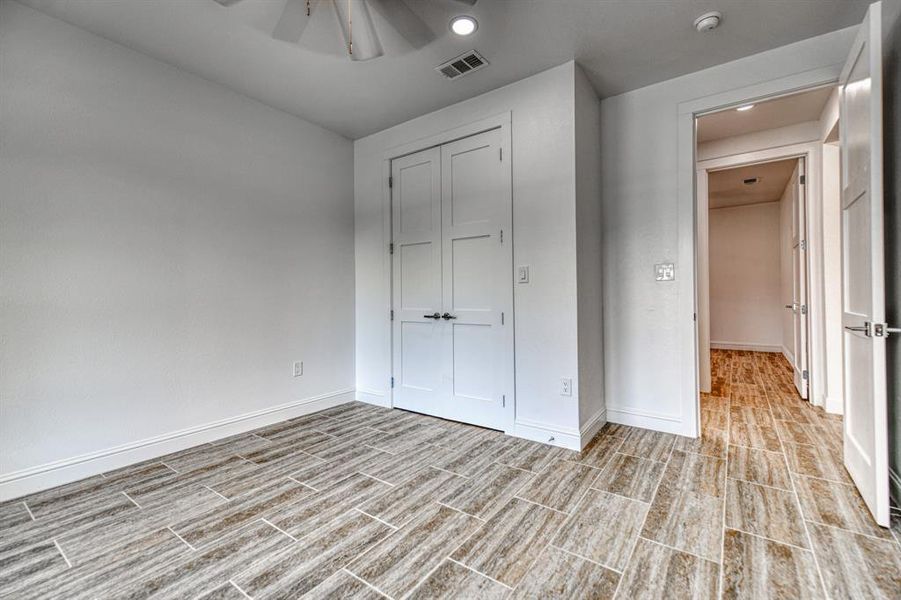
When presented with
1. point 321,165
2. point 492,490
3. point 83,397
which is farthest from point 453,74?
point 83,397

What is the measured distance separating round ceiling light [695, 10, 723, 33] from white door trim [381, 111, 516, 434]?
1.26 metres

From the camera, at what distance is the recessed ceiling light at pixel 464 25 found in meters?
2.30

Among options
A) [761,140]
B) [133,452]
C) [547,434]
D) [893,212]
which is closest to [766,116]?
[761,140]

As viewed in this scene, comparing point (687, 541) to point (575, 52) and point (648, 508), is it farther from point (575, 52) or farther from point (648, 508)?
point (575, 52)

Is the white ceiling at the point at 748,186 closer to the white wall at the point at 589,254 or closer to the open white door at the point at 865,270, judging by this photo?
the white wall at the point at 589,254

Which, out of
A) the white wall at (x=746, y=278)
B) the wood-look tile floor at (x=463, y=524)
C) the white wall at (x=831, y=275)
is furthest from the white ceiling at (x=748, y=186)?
the wood-look tile floor at (x=463, y=524)

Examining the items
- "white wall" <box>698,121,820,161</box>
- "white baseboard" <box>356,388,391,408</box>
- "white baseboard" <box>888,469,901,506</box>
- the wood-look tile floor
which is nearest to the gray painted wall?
"white baseboard" <box>888,469,901,506</box>

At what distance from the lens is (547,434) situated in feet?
Answer: 9.48

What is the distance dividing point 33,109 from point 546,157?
3190mm

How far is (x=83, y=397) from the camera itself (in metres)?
2.41

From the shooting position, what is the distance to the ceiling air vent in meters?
2.68

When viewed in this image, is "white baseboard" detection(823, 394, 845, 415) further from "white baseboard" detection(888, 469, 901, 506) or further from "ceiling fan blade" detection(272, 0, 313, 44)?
"ceiling fan blade" detection(272, 0, 313, 44)

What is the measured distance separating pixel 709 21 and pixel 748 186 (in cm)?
494

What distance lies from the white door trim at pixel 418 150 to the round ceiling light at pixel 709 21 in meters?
1.26
